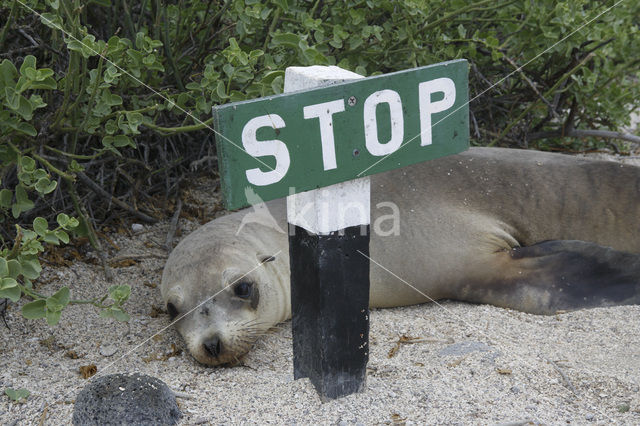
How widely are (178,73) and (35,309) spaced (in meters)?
1.51

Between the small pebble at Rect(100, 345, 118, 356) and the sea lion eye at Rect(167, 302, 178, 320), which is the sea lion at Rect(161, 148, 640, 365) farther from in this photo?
the small pebble at Rect(100, 345, 118, 356)

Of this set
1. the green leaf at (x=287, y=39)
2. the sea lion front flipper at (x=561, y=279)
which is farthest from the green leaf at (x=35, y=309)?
the sea lion front flipper at (x=561, y=279)

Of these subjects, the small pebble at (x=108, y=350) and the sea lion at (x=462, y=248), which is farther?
the sea lion at (x=462, y=248)

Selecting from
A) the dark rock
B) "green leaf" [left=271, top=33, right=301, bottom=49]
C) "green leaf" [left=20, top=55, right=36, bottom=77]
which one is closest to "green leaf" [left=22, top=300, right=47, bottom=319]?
the dark rock

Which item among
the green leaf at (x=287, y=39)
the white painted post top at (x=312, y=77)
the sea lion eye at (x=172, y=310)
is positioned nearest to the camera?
the white painted post top at (x=312, y=77)

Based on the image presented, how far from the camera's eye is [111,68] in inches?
101

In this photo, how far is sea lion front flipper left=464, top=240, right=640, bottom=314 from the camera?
325cm

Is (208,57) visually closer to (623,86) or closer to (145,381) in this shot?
(145,381)

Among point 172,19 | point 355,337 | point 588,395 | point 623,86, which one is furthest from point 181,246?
point 623,86

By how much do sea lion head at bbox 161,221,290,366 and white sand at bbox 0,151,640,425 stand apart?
0.08m

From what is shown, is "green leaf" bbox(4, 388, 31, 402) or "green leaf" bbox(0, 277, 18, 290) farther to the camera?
"green leaf" bbox(4, 388, 31, 402)

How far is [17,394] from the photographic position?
92.1 inches

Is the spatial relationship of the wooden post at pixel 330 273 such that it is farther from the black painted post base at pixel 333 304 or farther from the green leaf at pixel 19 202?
the green leaf at pixel 19 202

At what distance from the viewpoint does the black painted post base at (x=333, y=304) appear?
217 cm
